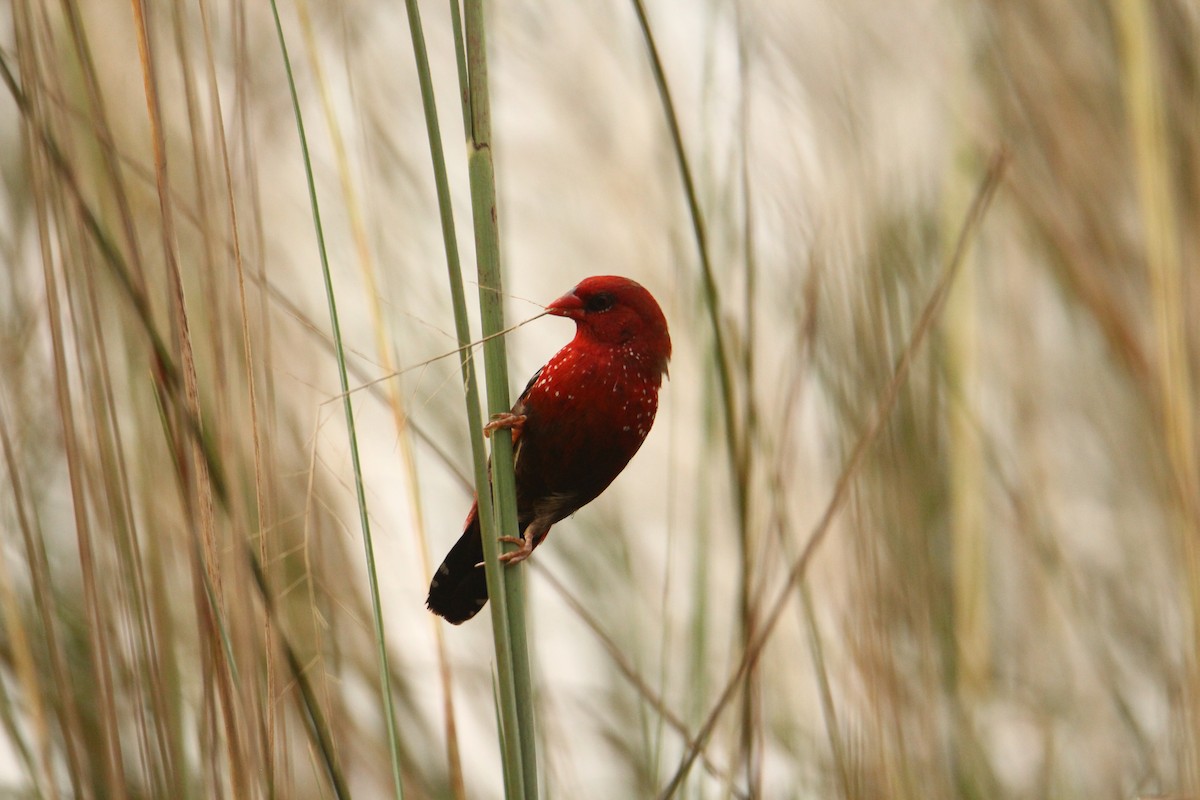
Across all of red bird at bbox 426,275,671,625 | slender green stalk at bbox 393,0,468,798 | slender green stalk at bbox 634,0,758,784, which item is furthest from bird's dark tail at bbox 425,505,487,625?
slender green stalk at bbox 393,0,468,798

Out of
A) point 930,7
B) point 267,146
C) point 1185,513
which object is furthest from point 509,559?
point 930,7

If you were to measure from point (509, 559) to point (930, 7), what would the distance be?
143cm

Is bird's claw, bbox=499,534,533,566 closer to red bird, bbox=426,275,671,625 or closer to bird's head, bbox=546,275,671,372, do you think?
red bird, bbox=426,275,671,625

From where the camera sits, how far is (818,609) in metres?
2.09

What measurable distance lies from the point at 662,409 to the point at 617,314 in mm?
1226

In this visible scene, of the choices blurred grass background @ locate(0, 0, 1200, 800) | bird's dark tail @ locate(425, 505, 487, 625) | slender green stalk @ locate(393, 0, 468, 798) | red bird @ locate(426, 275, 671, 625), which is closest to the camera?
slender green stalk @ locate(393, 0, 468, 798)

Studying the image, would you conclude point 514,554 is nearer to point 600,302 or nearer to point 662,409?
point 600,302

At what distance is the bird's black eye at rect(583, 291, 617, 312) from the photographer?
5.11 feet

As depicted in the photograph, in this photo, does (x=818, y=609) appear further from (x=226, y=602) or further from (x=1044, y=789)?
(x=226, y=602)

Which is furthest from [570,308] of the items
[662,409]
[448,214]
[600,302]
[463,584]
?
[662,409]

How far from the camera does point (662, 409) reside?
2.76 metres

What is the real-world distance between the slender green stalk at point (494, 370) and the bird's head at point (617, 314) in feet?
1.74

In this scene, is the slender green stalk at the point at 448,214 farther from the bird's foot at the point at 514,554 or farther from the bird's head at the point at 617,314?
the bird's head at the point at 617,314

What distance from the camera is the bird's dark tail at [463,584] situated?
65.7 inches
